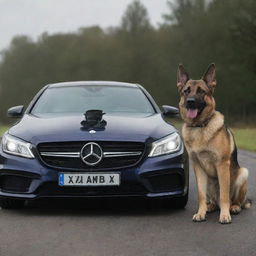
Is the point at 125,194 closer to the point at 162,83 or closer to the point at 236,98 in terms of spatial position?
the point at 236,98

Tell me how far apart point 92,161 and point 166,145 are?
777mm

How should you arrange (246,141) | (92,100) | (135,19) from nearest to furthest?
(92,100), (246,141), (135,19)

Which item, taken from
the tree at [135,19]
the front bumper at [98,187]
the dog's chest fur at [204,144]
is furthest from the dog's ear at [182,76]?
the tree at [135,19]

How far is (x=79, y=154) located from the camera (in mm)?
6117

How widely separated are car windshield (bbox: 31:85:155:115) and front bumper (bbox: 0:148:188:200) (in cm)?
127

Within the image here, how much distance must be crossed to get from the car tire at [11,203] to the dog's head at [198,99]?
1965 mm

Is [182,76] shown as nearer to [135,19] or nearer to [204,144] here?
[204,144]

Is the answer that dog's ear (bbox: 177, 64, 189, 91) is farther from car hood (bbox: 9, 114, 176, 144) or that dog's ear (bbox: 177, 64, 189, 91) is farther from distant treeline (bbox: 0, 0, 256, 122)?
distant treeline (bbox: 0, 0, 256, 122)

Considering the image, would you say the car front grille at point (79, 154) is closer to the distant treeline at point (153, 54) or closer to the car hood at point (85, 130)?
the car hood at point (85, 130)

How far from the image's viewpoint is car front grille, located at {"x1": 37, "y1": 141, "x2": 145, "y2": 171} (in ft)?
20.1

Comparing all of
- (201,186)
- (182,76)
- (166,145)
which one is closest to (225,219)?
(201,186)

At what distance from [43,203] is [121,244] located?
7.53ft

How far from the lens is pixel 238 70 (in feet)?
176

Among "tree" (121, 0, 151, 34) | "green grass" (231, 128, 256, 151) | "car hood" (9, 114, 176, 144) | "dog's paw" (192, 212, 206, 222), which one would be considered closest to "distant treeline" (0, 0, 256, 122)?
"tree" (121, 0, 151, 34)
